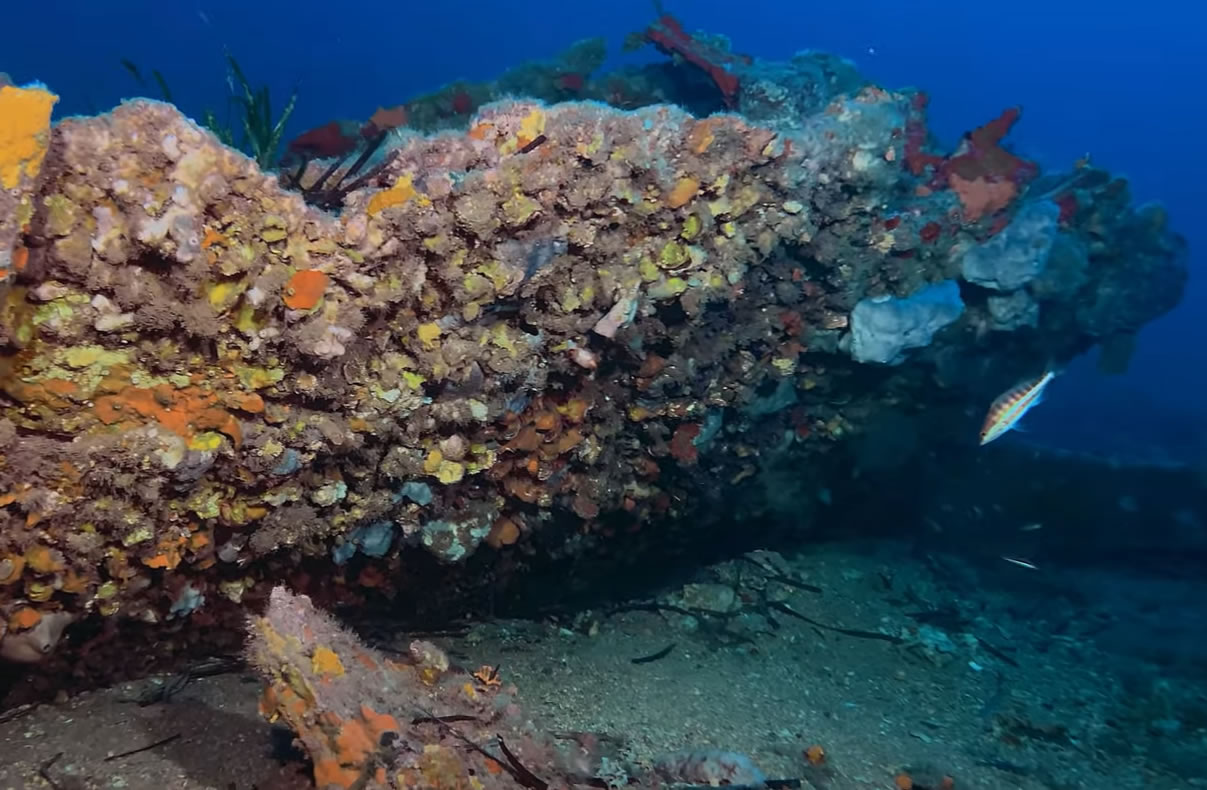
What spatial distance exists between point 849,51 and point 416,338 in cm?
12728

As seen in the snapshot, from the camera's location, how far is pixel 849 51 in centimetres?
10994

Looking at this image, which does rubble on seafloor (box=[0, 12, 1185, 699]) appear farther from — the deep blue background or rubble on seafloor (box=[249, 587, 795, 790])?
the deep blue background

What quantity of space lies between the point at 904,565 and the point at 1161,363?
43.4 meters

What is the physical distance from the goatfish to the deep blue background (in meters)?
27.0

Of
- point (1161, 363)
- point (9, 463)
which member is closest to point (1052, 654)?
point (9, 463)

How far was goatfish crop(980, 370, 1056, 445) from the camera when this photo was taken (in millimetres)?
4263

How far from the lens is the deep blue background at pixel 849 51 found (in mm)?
58781

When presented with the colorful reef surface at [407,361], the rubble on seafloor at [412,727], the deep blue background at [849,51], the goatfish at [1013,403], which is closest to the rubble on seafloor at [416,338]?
the colorful reef surface at [407,361]

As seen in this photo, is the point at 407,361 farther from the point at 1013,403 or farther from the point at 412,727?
the point at 1013,403

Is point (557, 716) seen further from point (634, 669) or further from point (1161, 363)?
point (1161, 363)

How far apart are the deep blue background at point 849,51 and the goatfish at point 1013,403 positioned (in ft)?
88.7

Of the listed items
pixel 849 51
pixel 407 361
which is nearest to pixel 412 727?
pixel 407 361

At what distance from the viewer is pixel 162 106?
221 cm

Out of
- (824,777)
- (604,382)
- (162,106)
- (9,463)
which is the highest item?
(162,106)
